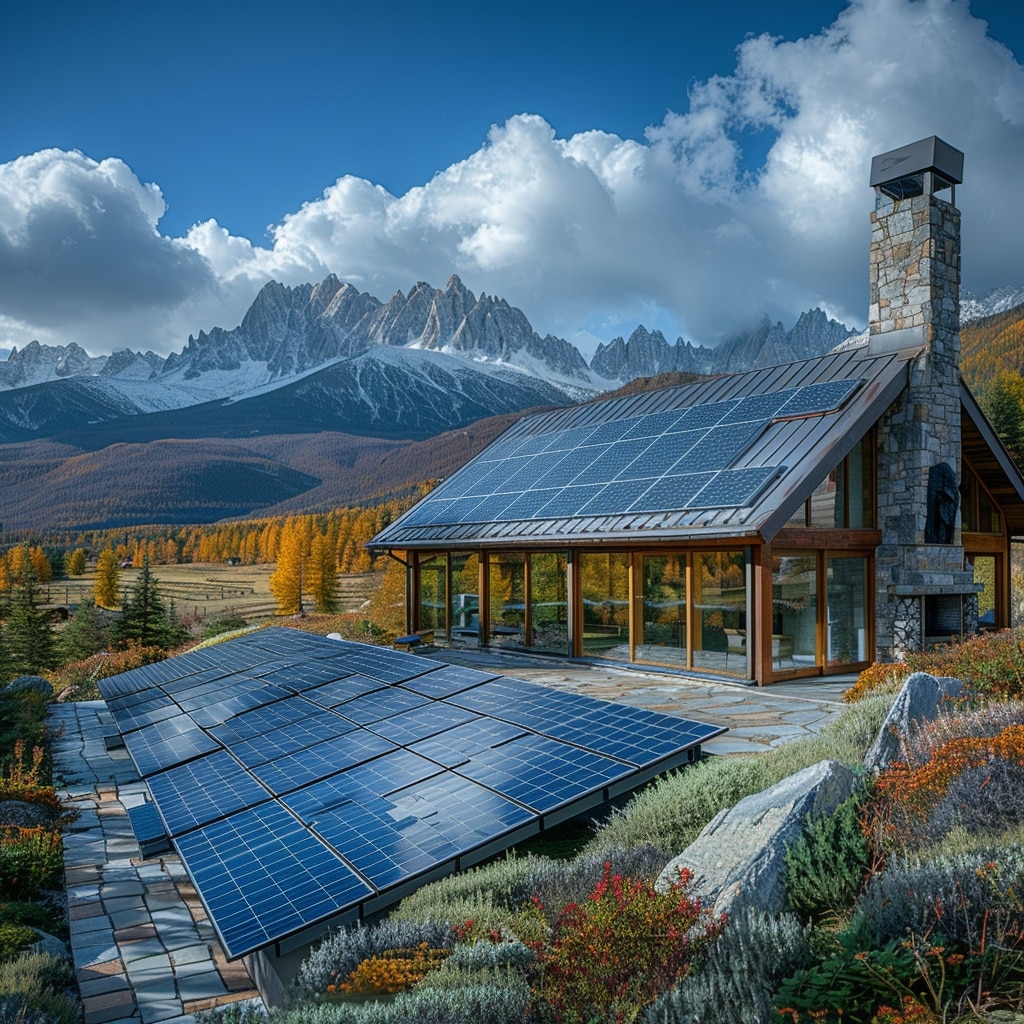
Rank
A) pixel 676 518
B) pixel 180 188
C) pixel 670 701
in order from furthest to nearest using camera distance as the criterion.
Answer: pixel 180 188 → pixel 676 518 → pixel 670 701

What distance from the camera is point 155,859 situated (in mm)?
7520

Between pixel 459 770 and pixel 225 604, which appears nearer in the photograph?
pixel 459 770

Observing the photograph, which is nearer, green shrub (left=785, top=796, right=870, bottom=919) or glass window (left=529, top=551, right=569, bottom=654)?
green shrub (left=785, top=796, right=870, bottom=919)

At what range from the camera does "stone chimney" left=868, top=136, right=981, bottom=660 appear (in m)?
13.2

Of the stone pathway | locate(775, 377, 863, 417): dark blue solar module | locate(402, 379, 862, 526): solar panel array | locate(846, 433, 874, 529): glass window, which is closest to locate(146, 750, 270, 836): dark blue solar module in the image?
the stone pathway

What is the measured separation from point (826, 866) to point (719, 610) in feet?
26.0

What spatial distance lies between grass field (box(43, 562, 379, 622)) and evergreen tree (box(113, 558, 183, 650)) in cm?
1112

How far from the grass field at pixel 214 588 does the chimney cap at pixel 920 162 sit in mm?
27443

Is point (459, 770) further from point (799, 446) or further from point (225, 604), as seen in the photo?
point (225, 604)

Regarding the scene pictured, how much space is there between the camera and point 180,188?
30312 millimetres

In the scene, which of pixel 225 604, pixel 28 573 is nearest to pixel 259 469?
pixel 225 604

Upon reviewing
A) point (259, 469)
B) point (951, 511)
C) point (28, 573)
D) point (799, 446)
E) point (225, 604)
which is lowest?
point (225, 604)

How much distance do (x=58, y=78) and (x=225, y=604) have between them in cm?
3118

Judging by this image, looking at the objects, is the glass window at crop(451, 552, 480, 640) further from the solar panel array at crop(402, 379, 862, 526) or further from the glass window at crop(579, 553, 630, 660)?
the glass window at crop(579, 553, 630, 660)
